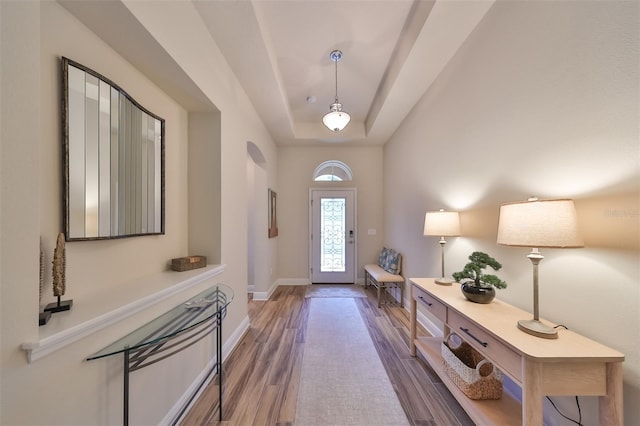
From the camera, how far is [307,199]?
515 centimetres

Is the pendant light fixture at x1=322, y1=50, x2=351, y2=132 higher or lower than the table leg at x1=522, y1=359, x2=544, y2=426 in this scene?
higher

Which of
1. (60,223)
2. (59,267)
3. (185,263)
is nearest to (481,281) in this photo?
(185,263)

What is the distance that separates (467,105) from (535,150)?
90 centimetres

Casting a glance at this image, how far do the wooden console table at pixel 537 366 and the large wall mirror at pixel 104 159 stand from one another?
2236mm

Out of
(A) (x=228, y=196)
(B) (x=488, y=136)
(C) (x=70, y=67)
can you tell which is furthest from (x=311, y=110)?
(C) (x=70, y=67)

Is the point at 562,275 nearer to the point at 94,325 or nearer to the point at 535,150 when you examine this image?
the point at 535,150

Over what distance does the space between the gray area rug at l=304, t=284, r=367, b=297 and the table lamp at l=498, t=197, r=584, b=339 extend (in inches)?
130

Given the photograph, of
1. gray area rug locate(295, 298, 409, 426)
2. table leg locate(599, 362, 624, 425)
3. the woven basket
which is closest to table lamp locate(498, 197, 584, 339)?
table leg locate(599, 362, 624, 425)

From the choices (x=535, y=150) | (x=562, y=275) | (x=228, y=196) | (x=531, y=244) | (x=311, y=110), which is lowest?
(x=562, y=275)

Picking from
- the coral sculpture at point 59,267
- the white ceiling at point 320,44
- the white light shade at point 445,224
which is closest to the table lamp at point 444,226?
the white light shade at point 445,224

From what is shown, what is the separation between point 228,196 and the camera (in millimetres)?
2502

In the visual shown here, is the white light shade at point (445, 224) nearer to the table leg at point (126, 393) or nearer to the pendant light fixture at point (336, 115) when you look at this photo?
the pendant light fixture at point (336, 115)

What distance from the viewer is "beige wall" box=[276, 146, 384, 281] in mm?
5109

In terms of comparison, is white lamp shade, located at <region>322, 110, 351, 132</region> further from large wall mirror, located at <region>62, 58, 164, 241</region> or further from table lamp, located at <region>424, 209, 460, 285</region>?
large wall mirror, located at <region>62, 58, 164, 241</region>
